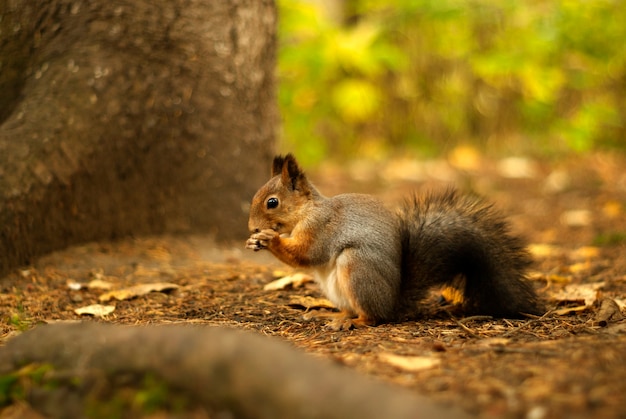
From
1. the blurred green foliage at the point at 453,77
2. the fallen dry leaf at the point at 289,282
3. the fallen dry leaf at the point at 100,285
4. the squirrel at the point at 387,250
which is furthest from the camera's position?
the blurred green foliage at the point at 453,77

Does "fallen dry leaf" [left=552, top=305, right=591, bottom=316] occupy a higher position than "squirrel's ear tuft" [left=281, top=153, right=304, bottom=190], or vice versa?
"squirrel's ear tuft" [left=281, top=153, right=304, bottom=190]

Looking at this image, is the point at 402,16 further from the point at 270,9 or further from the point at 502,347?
the point at 502,347

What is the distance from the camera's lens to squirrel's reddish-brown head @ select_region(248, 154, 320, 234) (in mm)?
3125

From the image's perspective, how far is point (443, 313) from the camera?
3.18m

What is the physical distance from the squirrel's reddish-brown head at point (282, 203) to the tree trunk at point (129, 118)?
111cm

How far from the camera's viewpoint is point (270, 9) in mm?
4270

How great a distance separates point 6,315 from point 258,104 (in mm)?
1971

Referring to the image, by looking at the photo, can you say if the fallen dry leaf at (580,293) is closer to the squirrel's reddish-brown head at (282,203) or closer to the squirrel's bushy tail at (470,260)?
the squirrel's bushy tail at (470,260)

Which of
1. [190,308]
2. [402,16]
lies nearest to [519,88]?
[402,16]

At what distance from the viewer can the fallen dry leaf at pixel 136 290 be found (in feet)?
10.9

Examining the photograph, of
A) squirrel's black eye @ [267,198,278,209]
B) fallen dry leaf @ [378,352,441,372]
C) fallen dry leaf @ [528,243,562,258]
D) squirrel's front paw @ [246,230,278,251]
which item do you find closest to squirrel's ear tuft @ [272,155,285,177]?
squirrel's black eye @ [267,198,278,209]

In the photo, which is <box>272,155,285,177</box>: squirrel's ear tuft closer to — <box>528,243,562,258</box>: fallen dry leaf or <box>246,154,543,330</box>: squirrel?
<box>246,154,543,330</box>: squirrel

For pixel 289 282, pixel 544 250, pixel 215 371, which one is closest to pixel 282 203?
pixel 289 282

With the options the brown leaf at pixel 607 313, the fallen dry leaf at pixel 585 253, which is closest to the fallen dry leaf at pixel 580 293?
the brown leaf at pixel 607 313
